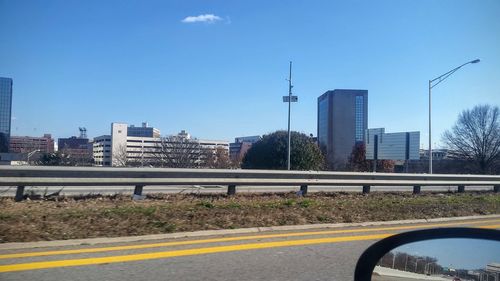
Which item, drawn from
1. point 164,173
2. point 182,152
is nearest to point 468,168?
point 182,152

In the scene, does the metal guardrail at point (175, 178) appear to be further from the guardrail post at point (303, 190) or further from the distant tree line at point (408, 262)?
the distant tree line at point (408, 262)

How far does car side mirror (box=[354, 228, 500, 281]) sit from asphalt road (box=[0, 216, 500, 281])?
2.90 m

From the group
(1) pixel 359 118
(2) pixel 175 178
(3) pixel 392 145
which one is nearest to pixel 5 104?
(2) pixel 175 178

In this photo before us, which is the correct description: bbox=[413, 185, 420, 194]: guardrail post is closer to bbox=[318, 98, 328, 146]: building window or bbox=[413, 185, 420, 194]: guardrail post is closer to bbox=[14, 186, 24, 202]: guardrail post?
bbox=[14, 186, 24, 202]: guardrail post

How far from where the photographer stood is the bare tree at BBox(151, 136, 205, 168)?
34.7 m

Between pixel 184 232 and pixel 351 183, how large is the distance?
7.72 meters

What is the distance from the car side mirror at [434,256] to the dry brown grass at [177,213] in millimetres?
5619

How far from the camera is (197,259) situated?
19.6ft

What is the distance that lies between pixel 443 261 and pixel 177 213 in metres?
6.90

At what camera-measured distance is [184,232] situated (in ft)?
25.2

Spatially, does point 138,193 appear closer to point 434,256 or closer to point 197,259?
point 197,259

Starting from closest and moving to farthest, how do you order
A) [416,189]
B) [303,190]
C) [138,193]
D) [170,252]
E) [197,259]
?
[197,259]
[170,252]
[138,193]
[303,190]
[416,189]

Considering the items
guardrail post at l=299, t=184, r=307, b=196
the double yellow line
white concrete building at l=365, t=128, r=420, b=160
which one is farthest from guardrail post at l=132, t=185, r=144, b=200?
white concrete building at l=365, t=128, r=420, b=160

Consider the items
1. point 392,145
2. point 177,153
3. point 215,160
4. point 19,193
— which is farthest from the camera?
point 215,160
